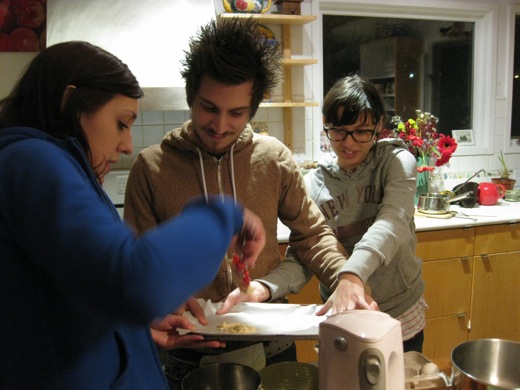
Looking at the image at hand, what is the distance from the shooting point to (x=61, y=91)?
66 centimetres

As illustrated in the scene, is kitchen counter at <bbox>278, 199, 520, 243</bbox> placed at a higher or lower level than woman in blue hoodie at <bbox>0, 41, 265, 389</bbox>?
lower

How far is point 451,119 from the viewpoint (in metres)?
3.40

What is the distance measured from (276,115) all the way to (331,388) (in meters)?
2.25

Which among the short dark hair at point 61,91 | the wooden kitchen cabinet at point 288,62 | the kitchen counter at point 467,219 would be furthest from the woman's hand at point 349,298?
the wooden kitchen cabinet at point 288,62

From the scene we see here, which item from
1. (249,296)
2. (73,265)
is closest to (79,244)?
(73,265)

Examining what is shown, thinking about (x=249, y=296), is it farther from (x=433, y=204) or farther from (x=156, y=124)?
(x=156, y=124)

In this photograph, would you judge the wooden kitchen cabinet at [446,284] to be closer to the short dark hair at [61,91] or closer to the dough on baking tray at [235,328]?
the dough on baking tray at [235,328]

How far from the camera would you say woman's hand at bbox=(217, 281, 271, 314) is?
117 centimetres

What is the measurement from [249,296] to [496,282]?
1.95m

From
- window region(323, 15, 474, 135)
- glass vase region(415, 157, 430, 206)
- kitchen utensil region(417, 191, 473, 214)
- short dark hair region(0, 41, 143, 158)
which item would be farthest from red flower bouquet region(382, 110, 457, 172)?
short dark hair region(0, 41, 143, 158)

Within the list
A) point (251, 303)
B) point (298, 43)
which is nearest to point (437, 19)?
point (298, 43)

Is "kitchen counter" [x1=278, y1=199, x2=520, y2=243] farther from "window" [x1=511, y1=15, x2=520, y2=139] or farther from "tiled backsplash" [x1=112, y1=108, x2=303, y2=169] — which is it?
"window" [x1=511, y1=15, x2=520, y2=139]

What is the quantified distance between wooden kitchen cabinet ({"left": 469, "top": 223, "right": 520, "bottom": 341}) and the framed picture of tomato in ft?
9.07

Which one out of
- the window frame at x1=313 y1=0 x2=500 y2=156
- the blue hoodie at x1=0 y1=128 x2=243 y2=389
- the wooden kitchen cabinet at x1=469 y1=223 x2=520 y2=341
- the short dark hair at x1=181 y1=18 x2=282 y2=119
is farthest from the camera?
the window frame at x1=313 y1=0 x2=500 y2=156
